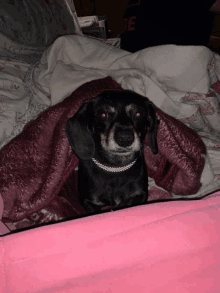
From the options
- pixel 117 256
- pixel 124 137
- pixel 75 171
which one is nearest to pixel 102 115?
pixel 124 137

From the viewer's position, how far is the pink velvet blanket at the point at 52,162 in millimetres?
1332

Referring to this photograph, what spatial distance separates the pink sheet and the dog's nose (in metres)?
0.63

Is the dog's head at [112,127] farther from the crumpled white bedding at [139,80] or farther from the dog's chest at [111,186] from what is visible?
the crumpled white bedding at [139,80]

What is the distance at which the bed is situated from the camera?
0.54 meters

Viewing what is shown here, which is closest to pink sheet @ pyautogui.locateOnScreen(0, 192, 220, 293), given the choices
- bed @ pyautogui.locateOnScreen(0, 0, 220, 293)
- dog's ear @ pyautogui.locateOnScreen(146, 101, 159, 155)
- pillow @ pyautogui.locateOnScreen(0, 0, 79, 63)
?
bed @ pyautogui.locateOnScreen(0, 0, 220, 293)

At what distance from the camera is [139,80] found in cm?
160

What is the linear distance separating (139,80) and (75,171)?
2.74ft

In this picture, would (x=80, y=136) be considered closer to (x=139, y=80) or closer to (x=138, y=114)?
(x=138, y=114)

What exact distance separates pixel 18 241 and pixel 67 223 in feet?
0.42

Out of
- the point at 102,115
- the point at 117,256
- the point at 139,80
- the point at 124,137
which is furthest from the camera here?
the point at 139,80

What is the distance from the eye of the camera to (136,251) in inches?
22.3

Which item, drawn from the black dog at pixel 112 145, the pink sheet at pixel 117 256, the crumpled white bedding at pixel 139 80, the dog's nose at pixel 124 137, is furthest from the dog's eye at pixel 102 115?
the pink sheet at pixel 117 256

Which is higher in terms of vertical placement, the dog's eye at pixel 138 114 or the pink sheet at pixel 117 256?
the pink sheet at pixel 117 256

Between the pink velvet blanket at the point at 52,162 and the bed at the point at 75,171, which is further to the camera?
the pink velvet blanket at the point at 52,162
